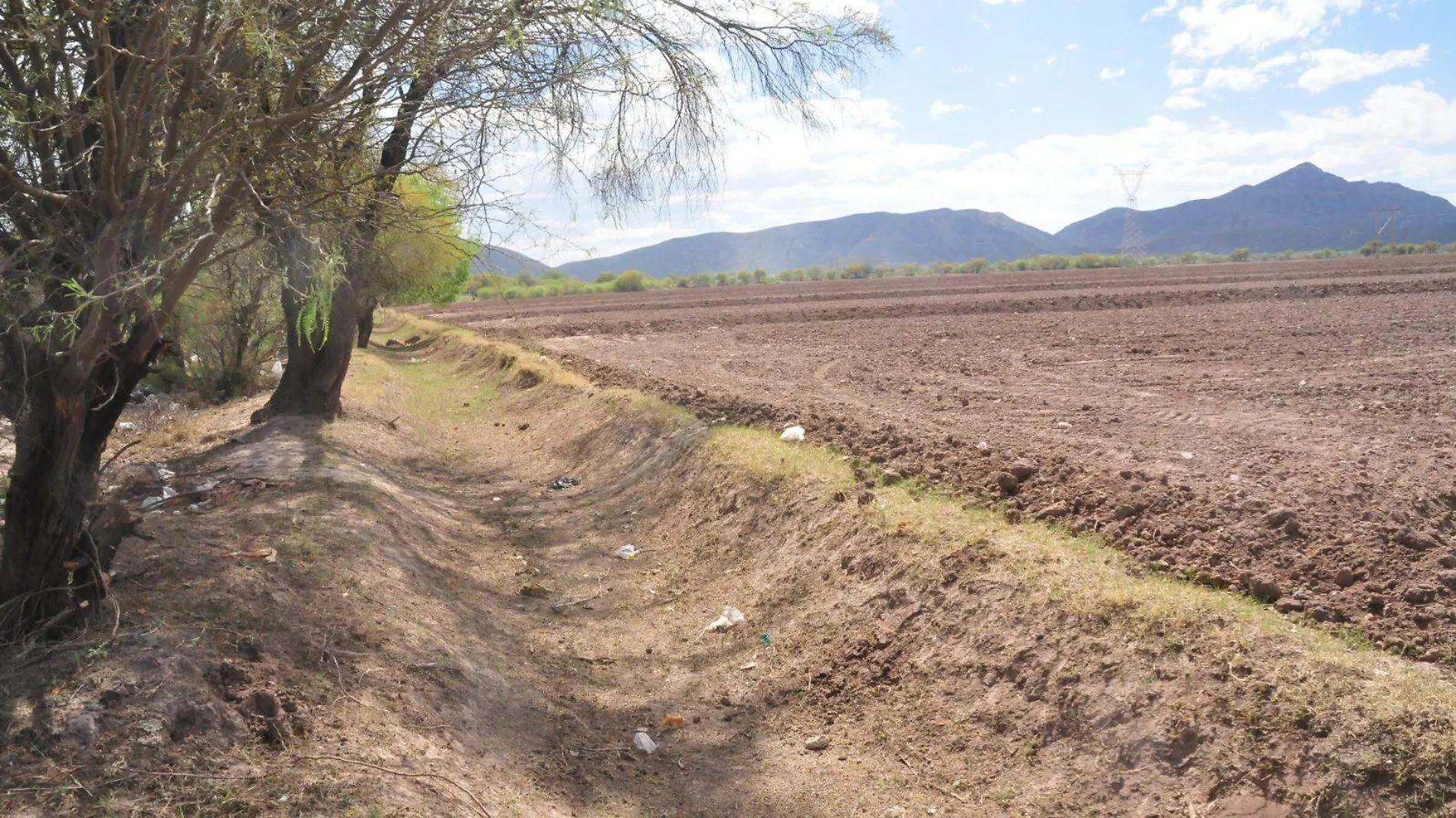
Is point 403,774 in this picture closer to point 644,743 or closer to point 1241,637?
point 644,743

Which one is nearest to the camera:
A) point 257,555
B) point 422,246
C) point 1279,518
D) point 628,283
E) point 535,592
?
point 1279,518

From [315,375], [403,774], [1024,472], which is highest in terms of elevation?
[315,375]

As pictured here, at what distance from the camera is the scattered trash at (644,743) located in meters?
5.28

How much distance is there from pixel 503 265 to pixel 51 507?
3938mm

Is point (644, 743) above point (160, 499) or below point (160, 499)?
below

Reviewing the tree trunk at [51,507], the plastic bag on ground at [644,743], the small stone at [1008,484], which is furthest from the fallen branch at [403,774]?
the small stone at [1008,484]

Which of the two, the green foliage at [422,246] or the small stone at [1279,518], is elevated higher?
the green foliage at [422,246]

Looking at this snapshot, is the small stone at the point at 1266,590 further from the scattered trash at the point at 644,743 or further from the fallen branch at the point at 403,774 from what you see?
the fallen branch at the point at 403,774

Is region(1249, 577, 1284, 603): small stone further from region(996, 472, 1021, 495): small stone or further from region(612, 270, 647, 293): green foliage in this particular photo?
region(612, 270, 647, 293): green foliage

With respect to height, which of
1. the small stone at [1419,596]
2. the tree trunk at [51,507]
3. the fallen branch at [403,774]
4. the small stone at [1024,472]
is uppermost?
the tree trunk at [51,507]

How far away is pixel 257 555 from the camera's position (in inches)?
242

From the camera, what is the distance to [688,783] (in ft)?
16.3

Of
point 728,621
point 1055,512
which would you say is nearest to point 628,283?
point 728,621

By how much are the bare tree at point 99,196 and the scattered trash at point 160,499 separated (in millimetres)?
2867
